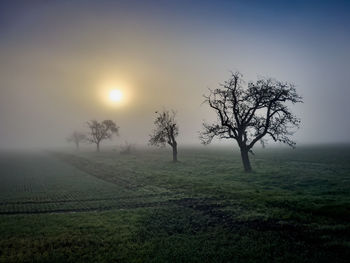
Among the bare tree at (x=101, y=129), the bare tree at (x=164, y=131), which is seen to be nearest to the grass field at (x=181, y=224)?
the bare tree at (x=164, y=131)

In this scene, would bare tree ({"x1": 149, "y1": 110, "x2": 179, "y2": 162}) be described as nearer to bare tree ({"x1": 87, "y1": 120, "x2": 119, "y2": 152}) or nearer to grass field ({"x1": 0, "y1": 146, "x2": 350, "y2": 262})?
grass field ({"x1": 0, "y1": 146, "x2": 350, "y2": 262})

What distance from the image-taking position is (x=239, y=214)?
674 inches

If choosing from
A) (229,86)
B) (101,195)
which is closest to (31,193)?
(101,195)

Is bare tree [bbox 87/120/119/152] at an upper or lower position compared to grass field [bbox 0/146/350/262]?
upper

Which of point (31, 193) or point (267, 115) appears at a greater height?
point (267, 115)

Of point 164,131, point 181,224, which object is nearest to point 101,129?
point 164,131

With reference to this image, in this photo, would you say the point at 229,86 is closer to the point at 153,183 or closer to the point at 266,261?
the point at 153,183

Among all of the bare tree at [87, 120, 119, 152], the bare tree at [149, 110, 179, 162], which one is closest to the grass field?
the bare tree at [149, 110, 179, 162]

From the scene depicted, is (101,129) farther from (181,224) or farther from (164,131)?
(181,224)

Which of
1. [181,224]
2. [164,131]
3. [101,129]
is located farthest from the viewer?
[101,129]

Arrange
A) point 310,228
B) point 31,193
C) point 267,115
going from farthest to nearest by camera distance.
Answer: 1. point 267,115
2. point 31,193
3. point 310,228

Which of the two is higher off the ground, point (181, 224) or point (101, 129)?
point (101, 129)

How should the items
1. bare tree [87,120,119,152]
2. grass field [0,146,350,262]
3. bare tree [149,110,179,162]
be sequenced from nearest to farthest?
grass field [0,146,350,262] → bare tree [149,110,179,162] → bare tree [87,120,119,152]

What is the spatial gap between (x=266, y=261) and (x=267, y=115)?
28.3 meters
